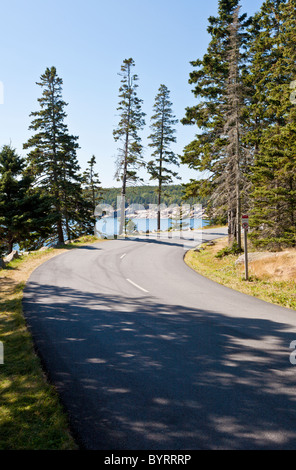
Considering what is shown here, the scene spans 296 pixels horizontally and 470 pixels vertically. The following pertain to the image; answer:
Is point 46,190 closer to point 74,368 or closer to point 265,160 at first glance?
point 265,160

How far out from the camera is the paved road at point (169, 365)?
3.42m

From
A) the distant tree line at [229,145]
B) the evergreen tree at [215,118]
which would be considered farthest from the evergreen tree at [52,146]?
the evergreen tree at [215,118]

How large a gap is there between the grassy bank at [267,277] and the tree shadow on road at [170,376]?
9.41 feet

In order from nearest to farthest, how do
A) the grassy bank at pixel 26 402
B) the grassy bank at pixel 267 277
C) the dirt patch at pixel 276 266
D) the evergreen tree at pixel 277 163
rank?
1. the grassy bank at pixel 26 402
2. the grassy bank at pixel 267 277
3. the dirt patch at pixel 276 266
4. the evergreen tree at pixel 277 163

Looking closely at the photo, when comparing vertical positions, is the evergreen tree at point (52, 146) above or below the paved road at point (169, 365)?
above

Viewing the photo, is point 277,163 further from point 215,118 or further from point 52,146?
point 52,146

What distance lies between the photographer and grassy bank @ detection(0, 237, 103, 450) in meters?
3.30

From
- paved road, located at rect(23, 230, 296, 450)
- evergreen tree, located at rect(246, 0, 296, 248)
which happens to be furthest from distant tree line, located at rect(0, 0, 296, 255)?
paved road, located at rect(23, 230, 296, 450)

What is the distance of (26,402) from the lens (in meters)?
4.04

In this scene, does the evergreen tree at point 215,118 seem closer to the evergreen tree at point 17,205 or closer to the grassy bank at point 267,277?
the grassy bank at point 267,277

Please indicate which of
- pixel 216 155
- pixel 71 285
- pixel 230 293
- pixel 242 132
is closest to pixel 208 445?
pixel 230 293

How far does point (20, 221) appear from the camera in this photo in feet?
70.9

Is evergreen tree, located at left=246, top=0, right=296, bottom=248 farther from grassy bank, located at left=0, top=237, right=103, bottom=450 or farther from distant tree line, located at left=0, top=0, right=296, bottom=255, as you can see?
grassy bank, located at left=0, top=237, right=103, bottom=450

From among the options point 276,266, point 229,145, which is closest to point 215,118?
point 229,145
